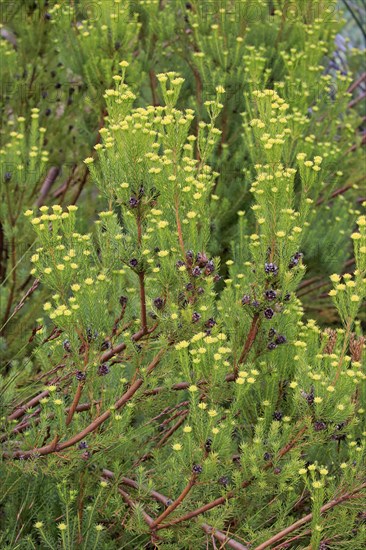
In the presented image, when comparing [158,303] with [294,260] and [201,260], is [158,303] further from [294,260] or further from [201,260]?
[294,260]

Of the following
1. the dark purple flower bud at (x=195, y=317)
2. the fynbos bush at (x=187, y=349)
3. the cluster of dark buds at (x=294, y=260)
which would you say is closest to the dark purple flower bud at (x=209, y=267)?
the fynbos bush at (x=187, y=349)

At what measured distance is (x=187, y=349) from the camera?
2.40 m

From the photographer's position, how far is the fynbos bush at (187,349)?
7.64ft

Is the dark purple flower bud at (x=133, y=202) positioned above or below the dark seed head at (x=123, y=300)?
above

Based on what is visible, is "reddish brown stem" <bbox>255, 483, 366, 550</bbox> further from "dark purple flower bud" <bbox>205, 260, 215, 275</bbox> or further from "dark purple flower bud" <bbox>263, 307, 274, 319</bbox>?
"dark purple flower bud" <bbox>205, 260, 215, 275</bbox>

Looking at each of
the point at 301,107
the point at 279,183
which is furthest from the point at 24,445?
the point at 301,107

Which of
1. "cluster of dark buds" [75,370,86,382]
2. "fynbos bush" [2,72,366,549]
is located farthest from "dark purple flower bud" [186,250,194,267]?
"cluster of dark buds" [75,370,86,382]

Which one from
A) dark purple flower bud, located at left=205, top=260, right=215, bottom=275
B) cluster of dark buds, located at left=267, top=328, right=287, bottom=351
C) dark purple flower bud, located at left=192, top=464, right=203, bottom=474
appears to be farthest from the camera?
cluster of dark buds, located at left=267, top=328, right=287, bottom=351

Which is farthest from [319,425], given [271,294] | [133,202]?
[133,202]

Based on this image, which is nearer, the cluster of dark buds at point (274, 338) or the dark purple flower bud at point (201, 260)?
the dark purple flower bud at point (201, 260)

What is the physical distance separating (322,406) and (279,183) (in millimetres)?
700

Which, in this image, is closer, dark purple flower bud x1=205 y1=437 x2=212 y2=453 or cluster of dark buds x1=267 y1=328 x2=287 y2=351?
dark purple flower bud x1=205 y1=437 x2=212 y2=453

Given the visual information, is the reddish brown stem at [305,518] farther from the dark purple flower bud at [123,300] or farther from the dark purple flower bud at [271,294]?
the dark purple flower bud at [123,300]

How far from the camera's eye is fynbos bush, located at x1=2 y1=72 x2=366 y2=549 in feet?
7.64
